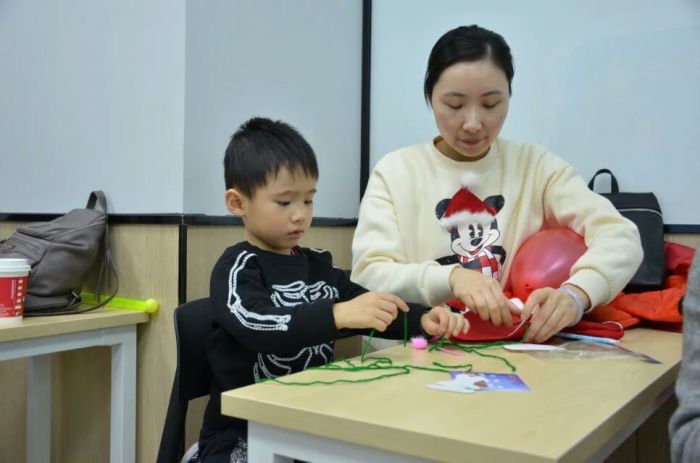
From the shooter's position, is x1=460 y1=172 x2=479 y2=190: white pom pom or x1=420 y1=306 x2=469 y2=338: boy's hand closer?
x1=420 y1=306 x2=469 y2=338: boy's hand

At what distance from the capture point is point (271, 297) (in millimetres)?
1103

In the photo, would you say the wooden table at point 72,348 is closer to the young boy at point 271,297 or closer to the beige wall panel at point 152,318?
the beige wall panel at point 152,318

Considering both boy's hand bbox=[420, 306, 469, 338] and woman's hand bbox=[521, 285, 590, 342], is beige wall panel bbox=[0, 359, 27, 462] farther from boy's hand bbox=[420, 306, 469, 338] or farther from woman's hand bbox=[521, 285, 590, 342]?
woman's hand bbox=[521, 285, 590, 342]

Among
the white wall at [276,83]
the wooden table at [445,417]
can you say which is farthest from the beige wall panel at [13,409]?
the wooden table at [445,417]

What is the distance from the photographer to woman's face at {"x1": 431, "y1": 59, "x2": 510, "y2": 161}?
1319 mm

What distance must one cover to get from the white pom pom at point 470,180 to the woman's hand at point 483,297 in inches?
13.3

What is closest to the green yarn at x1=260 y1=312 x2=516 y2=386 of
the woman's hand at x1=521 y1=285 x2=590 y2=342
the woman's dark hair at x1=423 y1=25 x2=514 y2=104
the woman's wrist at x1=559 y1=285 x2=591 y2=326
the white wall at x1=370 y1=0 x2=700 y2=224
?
the woman's hand at x1=521 y1=285 x2=590 y2=342

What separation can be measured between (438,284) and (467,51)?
51 centimetres

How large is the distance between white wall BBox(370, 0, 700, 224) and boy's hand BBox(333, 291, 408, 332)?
3.58 feet

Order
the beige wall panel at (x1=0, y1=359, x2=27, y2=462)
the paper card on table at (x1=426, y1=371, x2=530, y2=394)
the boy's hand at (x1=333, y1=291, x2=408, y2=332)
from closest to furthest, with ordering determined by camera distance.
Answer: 1. the paper card on table at (x1=426, y1=371, x2=530, y2=394)
2. the boy's hand at (x1=333, y1=291, x2=408, y2=332)
3. the beige wall panel at (x1=0, y1=359, x2=27, y2=462)

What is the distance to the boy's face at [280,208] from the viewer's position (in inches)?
44.3

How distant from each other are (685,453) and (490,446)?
178 millimetres

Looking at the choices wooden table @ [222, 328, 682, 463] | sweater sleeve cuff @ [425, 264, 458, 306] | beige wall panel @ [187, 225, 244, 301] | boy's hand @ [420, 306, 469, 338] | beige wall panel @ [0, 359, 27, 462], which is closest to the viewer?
wooden table @ [222, 328, 682, 463]

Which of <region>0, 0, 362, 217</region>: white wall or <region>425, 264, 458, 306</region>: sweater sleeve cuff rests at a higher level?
<region>0, 0, 362, 217</region>: white wall
